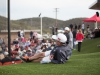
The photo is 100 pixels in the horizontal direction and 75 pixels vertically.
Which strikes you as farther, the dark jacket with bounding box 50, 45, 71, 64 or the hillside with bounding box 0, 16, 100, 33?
the hillside with bounding box 0, 16, 100, 33

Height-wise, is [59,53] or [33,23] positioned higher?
[33,23]

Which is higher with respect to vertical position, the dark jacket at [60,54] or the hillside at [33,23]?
the hillside at [33,23]

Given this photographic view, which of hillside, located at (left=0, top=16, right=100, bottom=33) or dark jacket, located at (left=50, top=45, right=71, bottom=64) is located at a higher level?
hillside, located at (left=0, top=16, right=100, bottom=33)

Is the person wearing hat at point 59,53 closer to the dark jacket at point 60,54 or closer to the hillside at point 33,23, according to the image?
the dark jacket at point 60,54

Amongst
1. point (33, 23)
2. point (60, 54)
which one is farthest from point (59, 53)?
point (33, 23)

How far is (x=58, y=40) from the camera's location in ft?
27.6

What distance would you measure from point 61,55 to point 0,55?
353 centimetres

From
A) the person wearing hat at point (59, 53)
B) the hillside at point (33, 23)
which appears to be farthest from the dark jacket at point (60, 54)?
the hillside at point (33, 23)

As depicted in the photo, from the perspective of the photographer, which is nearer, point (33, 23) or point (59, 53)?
point (59, 53)

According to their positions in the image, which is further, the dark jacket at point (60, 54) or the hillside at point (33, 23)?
the hillside at point (33, 23)

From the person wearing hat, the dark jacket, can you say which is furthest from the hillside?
the dark jacket

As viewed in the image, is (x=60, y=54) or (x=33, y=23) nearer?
(x=60, y=54)

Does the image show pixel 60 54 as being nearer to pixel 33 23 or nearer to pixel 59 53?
pixel 59 53

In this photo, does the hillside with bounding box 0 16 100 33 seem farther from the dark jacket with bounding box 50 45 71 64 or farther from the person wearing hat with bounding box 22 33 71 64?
the dark jacket with bounding box 50 45 71 64
